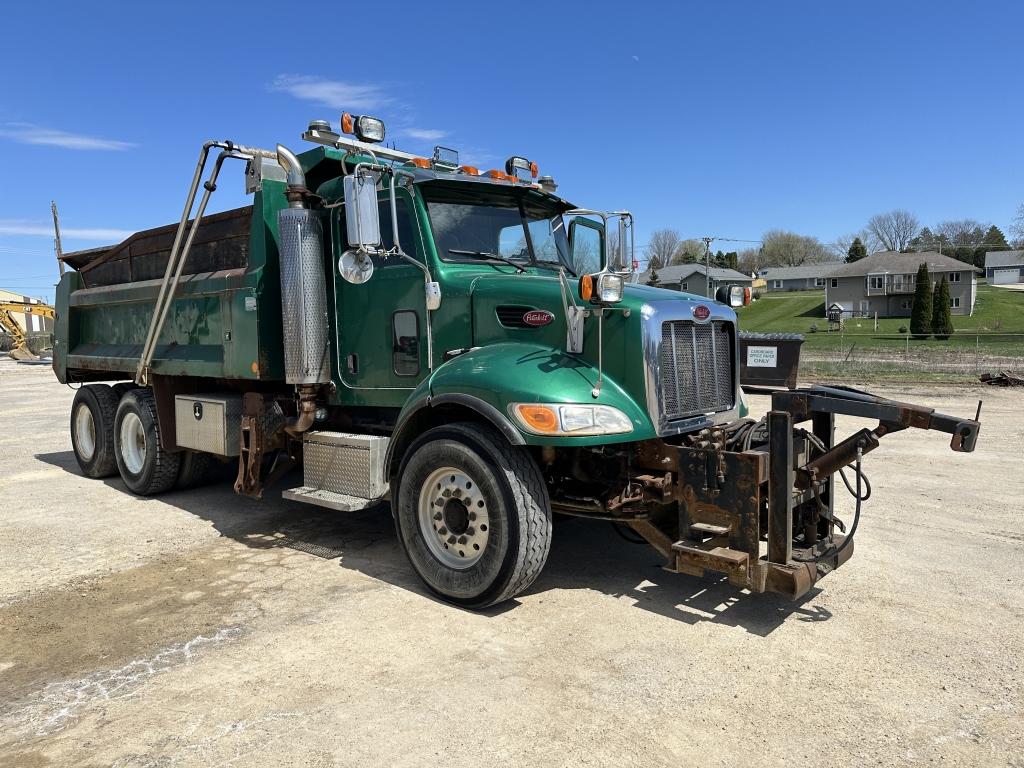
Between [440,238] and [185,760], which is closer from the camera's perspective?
[185,760]

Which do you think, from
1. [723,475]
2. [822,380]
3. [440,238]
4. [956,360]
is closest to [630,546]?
[723,475]

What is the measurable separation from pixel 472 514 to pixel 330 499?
51.2 inches

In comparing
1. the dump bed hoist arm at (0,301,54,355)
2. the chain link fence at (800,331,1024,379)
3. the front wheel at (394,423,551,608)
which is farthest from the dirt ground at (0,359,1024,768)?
the dump bed hoist arm at (0,301,54,355)

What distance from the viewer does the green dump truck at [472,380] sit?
4238 mm

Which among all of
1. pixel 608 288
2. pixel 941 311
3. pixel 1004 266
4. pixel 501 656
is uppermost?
pixel 1004 266

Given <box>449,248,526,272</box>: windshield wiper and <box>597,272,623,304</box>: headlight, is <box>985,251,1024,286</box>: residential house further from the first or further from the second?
<box>597,272,623,304</box>: headlight

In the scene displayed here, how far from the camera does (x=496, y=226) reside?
5.60 m

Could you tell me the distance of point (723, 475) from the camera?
13.7 ft

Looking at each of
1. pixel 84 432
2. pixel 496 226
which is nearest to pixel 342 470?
pixel 496 226

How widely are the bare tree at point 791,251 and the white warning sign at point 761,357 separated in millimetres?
110583

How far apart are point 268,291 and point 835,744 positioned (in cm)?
503

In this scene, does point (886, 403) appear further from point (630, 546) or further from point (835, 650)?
point (630, 546)

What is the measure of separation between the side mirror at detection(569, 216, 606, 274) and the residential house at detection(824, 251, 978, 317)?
2419 inches

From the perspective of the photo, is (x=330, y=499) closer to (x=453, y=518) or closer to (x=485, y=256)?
(x=453, y=518)
